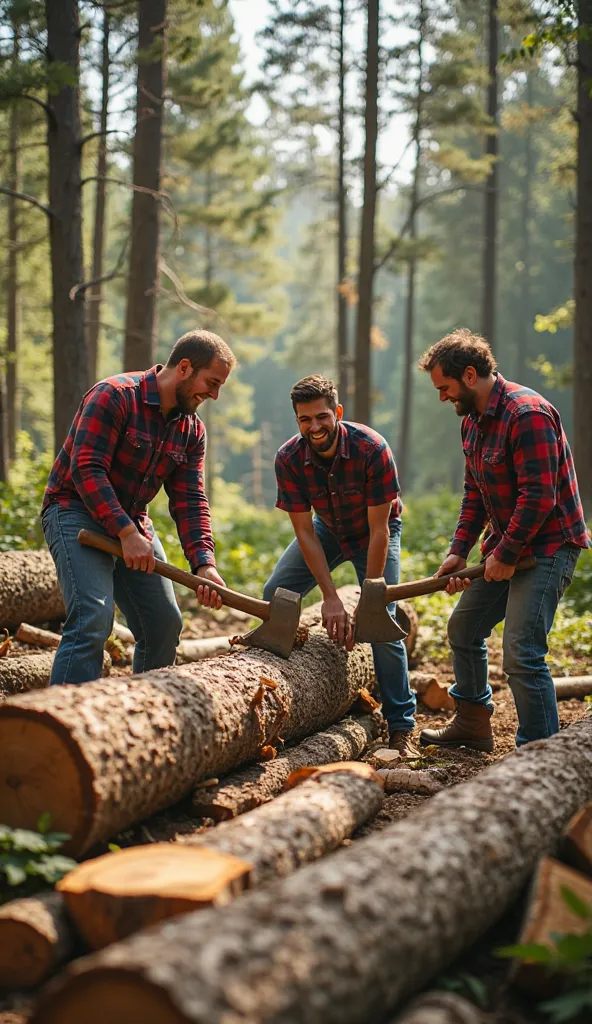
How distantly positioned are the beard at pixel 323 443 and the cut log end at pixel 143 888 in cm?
262

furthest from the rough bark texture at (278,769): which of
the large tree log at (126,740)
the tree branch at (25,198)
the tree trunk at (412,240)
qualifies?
the tree trunk at (412,240)

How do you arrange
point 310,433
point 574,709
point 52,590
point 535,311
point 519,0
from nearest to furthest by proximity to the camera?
1. point 310,433
2. point 574,709
3. point 52,590
4. point 519,0
5. point 535,311

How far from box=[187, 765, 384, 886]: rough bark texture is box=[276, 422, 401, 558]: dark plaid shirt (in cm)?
171

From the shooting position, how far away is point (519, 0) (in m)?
12.8

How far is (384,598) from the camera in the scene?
4.71 m

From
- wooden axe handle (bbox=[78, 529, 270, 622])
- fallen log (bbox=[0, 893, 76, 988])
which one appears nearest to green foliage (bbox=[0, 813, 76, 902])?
fallen log (bbox=[0, 893, 76, 988])

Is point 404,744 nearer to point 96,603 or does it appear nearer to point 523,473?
point 523,473

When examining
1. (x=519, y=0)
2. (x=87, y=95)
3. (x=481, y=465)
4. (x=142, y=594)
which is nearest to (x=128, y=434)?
(x=142, y=594)

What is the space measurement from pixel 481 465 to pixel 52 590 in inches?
139

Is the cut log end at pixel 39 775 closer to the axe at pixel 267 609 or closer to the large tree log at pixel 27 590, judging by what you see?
the axe at pixel 267 609

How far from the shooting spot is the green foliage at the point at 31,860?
2818 millimetres

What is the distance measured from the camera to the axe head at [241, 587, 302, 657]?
4613mm

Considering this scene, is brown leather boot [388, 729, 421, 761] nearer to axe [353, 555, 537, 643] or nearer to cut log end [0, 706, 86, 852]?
axe [353, 555, 537, 643]

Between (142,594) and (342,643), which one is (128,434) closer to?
(142,594)
